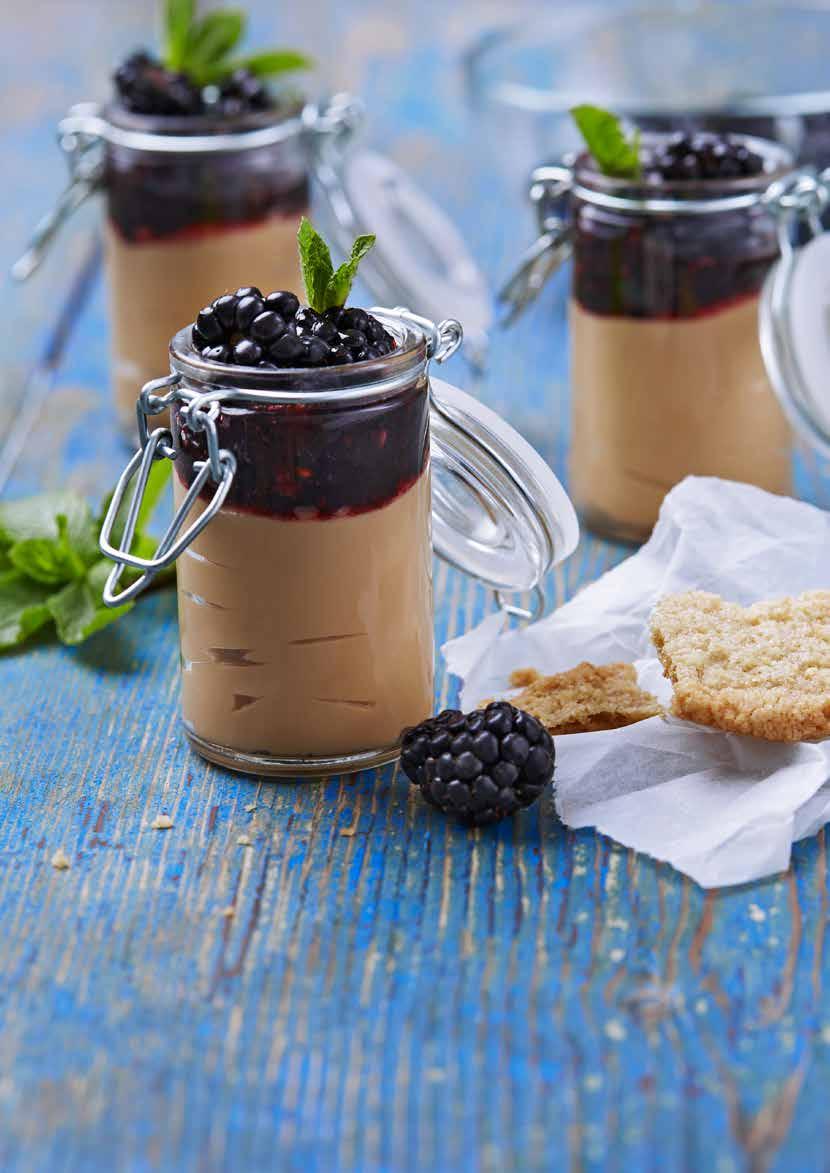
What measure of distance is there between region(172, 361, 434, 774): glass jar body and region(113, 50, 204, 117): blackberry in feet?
2.29

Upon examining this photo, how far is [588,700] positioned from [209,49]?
93 centimetres

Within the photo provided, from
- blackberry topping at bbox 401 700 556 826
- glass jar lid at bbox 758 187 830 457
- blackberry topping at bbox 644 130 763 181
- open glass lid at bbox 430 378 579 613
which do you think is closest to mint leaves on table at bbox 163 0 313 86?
blackberry topping at bbox 644 130 763 181

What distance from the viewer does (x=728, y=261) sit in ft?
4.39

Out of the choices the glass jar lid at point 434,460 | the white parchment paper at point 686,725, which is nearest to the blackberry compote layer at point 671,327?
the white parchment paper at point 686,725

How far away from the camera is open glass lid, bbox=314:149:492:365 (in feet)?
5.42

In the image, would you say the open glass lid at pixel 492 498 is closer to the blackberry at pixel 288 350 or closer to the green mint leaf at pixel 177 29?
the blackberry at pixel 288 350

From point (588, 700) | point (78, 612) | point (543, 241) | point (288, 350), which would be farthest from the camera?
point (543, 241)

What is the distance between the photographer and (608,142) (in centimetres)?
133

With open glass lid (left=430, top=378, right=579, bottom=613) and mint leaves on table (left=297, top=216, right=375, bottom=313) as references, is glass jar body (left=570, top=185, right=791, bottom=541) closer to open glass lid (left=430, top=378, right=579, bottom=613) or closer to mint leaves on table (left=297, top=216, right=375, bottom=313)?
open glass lid (left=430, top=378, right=579, bottom=613)

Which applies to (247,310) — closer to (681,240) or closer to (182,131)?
(681,240)

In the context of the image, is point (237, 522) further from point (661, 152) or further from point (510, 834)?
point (661, 152)

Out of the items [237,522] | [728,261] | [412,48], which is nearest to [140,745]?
[237,522]

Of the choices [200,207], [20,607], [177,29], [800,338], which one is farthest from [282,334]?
[177,29]

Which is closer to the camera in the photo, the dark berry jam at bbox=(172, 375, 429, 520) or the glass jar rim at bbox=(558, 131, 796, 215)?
the dark berry jam at bbox=(172, 375, 429, 520)
